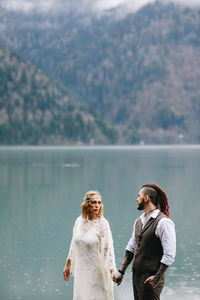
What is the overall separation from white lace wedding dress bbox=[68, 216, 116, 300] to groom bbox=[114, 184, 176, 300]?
433 millimetres

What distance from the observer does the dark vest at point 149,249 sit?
6.58 meters

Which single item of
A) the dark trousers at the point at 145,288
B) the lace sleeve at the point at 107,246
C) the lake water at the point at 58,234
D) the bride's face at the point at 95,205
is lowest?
the lake water at the point at 58,234

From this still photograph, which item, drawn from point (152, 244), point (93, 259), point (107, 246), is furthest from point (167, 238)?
point (93, 259)

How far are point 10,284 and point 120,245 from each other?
534cm

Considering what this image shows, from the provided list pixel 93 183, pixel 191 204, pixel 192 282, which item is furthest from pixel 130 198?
pixel 192 282

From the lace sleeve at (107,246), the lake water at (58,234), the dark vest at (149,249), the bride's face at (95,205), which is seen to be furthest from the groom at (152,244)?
the lake water at (58,234)

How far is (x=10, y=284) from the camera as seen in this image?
13.0 meters

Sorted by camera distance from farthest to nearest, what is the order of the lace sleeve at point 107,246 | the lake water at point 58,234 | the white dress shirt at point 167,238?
the lake water at point 58,234
the lace sleeve at point 107,246
the white dress shirt at point 167,238

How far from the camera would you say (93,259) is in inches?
282

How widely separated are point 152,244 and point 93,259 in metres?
0.92

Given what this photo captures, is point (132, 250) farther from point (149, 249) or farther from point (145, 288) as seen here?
point (145, 288)

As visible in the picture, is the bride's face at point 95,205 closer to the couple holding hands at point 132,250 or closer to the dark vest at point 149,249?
the couple holding hands at point 132,250

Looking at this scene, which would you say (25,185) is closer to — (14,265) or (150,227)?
(14,265)

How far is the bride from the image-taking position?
707 centimetres
